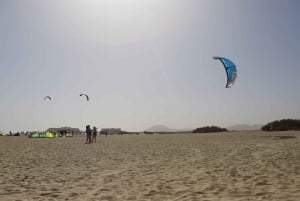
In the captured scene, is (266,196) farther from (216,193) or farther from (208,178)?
(208,178)

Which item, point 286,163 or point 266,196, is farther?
point 286,163

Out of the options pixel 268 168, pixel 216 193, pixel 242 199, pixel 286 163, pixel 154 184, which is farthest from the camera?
pixel 286 163

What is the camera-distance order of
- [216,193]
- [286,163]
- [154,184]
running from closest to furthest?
[216,193] < [154,184] < [286,163]

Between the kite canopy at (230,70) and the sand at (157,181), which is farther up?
the kite canopy at (230,70)

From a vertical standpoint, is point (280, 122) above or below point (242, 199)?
above

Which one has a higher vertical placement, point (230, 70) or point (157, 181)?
point (230, 70)

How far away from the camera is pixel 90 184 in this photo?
967cm

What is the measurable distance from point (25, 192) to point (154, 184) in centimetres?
296

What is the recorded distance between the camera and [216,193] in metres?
8.16

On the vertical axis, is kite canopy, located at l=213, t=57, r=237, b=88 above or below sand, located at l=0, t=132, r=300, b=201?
above

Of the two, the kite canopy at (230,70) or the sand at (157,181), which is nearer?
the sand at (157,181)

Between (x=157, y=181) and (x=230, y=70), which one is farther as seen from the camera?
→ (x=230, y=70)

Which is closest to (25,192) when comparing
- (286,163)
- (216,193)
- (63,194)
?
(63,194)

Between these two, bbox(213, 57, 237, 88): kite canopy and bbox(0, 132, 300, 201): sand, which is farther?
bbox(213, 57, 237, 88): kite canopy
